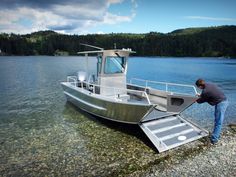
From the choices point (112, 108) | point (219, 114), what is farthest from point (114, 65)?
point (219, 114)

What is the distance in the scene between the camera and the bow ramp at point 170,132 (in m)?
8.48

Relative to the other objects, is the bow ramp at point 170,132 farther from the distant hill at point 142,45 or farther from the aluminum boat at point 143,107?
the distant hill at point 142,45

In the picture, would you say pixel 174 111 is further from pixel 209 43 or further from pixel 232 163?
pixel 209 43

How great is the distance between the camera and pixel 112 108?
Result: 10.4 m

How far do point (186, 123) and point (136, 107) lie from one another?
101 inches

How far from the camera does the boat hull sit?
910 centimetres

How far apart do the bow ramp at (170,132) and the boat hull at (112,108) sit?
25.2 inches

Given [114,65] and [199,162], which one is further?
[114,65]

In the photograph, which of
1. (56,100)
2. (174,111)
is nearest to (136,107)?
(174,111)

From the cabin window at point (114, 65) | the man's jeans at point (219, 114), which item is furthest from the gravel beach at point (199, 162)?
the cabin window at point (114, 65)

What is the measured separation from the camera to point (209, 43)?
13025 centimetres

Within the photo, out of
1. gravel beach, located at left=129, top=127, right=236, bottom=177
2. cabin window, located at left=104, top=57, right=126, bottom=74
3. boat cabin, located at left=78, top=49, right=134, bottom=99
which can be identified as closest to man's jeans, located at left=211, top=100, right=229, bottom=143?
gravel beach, located at left=129, top=127, right=236, bottom=177

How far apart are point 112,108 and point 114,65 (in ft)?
10.4

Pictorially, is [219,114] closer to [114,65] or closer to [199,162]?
[199,162]
